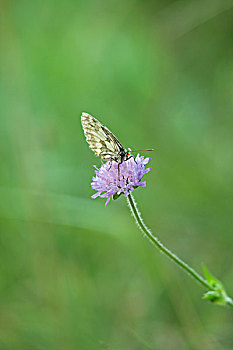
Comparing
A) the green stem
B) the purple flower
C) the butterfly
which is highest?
the butterfly

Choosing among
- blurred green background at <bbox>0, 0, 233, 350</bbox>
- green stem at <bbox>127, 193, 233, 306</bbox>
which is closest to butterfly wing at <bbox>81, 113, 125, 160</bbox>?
green stem at <bbox>127, 193, 233, 306</bbox>

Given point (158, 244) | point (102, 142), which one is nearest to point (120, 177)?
point (102, 142)

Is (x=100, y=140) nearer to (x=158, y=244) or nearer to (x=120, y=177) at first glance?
(x=120, y=177)

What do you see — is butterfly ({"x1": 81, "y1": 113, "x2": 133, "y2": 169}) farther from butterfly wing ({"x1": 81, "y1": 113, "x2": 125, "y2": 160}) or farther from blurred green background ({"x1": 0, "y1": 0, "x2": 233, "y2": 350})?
blurred green background ({"x1": 0, "y1": 0, "x2": 233, "y2": 350})

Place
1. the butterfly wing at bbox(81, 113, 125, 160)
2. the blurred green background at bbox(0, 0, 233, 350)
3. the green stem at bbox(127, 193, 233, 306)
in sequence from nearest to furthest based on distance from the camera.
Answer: the green stem at bbox(127, 193, 233, 306), the butterfly wing at bbox(81, 113, 125, 160), the blurred green background at bbox(0, 0, 233, 350)

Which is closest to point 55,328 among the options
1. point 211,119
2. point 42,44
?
point 211,119

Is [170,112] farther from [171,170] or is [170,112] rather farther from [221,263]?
[221,263]

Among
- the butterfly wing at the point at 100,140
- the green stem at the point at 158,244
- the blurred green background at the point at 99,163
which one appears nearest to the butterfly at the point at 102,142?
the butterfly wing at the point at 100,140

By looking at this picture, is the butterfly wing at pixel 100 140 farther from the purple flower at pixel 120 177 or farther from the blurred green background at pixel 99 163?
the blurred green background at pixel 99 163
